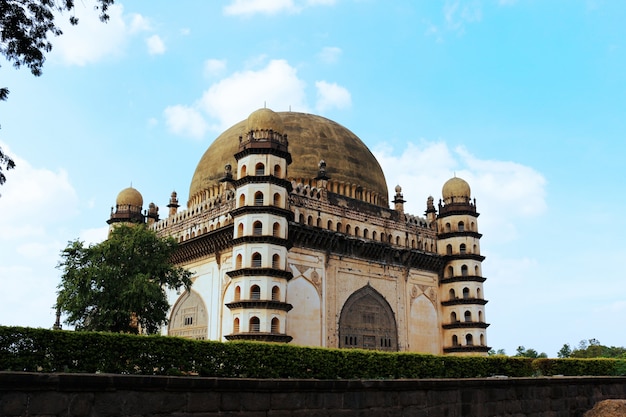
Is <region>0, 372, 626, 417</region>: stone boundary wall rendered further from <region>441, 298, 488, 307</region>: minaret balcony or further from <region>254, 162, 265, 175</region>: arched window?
<region>441, 298, 488, 307</region>: minaret balcony

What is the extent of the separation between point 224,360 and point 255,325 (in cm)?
1040

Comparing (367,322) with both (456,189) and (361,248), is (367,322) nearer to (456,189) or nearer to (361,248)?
(361,248)

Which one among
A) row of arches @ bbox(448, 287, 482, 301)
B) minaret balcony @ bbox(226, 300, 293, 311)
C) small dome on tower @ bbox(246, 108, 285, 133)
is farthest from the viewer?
row of arches @ bbox(448, 287, 482, 301)

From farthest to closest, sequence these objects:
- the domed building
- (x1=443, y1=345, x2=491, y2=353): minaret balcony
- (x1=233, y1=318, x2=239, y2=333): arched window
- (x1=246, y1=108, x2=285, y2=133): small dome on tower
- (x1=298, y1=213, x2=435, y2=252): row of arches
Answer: (x1=443, y1=345, x2=491, y2=353): minaret balcony, (x1=298, y1=213, x2=435, y2=252): row of arches, (x1=246, y1=108, x2=285, y2=133): small dome on tower, the domed building, (x1=233, y1=318, x2=239, y2=333): arched window

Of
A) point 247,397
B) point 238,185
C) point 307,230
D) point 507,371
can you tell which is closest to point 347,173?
point 307,230

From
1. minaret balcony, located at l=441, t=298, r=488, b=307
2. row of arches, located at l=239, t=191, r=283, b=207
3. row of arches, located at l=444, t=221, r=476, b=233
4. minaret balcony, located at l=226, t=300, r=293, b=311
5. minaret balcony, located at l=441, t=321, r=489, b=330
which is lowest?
minaret balcony, located at l=441, t=321, r=489, b=330

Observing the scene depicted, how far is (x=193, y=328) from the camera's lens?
3175 centimetres

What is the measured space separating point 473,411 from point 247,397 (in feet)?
18.2

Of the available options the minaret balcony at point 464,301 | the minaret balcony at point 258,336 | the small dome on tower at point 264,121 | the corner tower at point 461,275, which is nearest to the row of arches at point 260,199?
the small dome on tower at point 264,121

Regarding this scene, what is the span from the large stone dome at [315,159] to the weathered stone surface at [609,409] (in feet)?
76.7

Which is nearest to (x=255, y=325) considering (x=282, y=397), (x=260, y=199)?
(x=260, y=199)

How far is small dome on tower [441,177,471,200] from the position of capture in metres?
38.8

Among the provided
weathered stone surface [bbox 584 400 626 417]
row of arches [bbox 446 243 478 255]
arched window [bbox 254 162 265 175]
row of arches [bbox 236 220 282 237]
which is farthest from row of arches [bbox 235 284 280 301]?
weathered stone surface [bbox 584 400 626 417]

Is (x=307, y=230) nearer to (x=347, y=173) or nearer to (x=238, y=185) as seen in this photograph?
(x=238, y=185)
